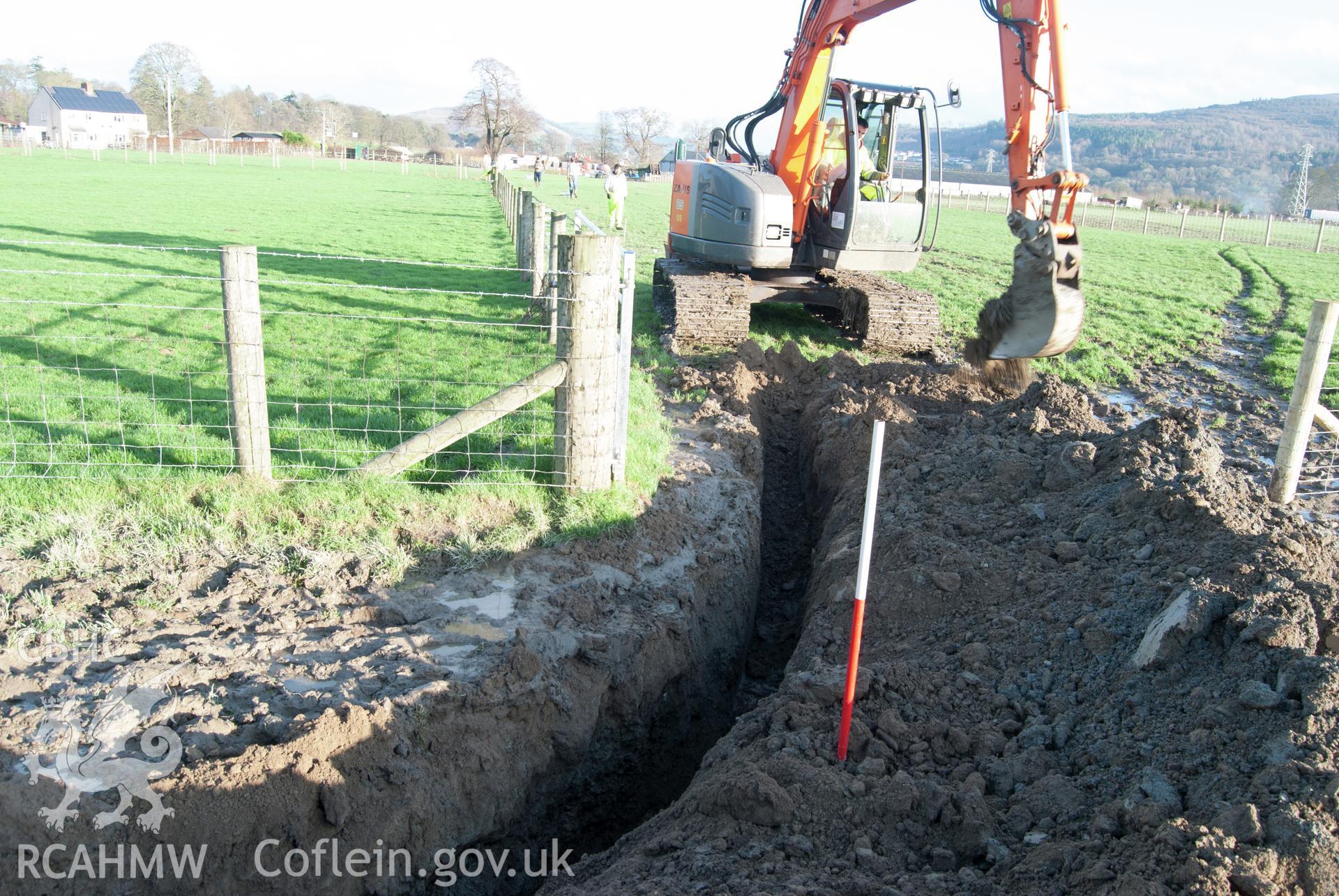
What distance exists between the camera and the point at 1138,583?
4.60 meters

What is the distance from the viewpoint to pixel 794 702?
4.16 metres

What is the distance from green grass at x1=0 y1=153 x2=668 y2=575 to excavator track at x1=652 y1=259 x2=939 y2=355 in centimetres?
198

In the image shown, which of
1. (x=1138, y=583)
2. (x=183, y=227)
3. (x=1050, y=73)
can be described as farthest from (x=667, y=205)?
(x=1138, y=583)

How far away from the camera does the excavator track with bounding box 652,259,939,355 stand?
11.0m

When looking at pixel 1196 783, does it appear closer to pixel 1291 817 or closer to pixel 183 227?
pixel 1291 817

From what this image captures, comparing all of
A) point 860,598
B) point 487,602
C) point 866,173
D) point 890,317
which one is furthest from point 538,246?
point 860,598

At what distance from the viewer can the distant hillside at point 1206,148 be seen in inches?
5034

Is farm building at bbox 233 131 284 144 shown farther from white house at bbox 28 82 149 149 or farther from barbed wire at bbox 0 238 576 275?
barbed wire at bbox 0 238 576 275

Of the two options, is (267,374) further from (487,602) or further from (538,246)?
(538,246)

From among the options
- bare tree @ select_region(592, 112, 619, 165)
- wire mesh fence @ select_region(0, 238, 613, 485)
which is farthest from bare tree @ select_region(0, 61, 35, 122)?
wire mesh fence @ select_region(0, 238, 613, 485)

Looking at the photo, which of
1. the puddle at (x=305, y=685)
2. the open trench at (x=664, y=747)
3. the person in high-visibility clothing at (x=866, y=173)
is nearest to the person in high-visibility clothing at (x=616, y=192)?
the person in high-visibility clothing at (x=866, y=173)

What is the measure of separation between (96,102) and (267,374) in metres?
109

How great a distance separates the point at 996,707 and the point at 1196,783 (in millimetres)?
920

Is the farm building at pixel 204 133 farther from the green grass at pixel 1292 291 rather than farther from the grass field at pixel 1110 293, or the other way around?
the green grass at pixel 1292 291
